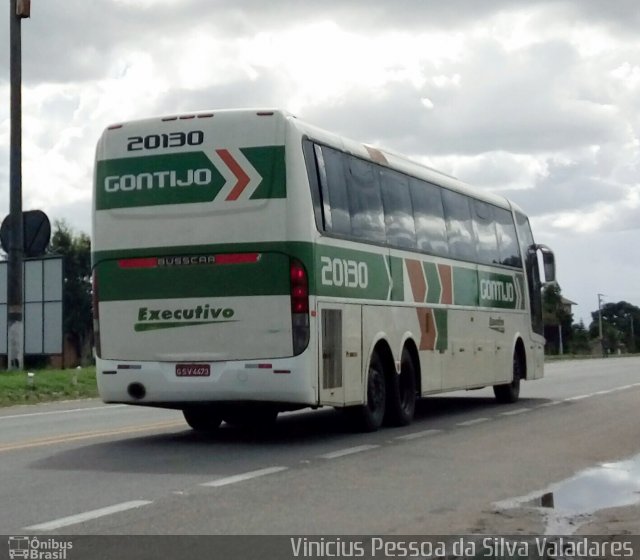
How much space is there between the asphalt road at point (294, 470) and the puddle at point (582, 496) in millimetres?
190

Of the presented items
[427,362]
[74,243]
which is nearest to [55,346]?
[427,362]

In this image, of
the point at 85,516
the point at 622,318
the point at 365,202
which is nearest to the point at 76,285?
the point at 365,202

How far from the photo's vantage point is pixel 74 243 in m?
85.6

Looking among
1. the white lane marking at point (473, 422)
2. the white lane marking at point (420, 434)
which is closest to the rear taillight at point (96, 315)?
the white lane marking at point (420, 434)

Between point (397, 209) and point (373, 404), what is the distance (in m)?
2.73

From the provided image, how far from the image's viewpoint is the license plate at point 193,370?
1380 centimetres

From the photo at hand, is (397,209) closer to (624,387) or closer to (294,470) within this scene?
→ (294,470)

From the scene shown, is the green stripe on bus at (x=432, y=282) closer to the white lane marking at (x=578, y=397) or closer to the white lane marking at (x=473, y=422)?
the white lane marking at (x=473, y=422)

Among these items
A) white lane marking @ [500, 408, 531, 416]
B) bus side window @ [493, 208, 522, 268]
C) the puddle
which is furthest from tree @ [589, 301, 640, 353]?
the puddle

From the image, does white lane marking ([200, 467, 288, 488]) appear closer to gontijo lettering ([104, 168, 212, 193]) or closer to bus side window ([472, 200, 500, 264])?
gontijo lettering ([104, 168, 212, 193])

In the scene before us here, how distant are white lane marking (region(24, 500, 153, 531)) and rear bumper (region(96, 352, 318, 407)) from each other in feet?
13.4

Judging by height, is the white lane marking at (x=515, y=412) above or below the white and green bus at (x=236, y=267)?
below

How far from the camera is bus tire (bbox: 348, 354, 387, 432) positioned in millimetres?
15391

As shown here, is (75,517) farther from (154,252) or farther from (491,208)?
(491,208)
